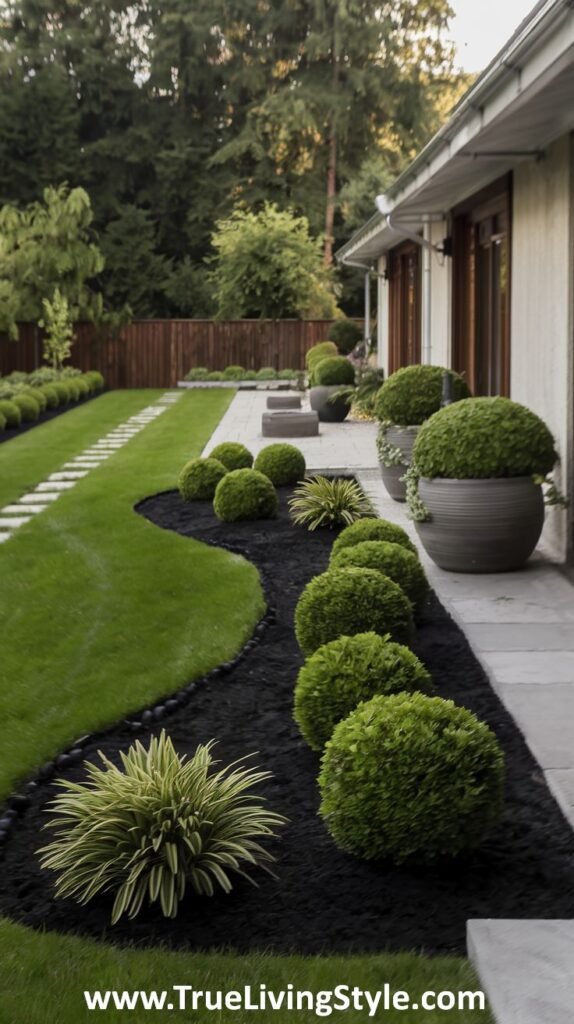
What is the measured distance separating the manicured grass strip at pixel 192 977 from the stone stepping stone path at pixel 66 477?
6.31m

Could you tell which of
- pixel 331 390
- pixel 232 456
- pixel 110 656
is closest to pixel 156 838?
pixel 110 656

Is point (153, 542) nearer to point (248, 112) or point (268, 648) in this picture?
point (268, 648)

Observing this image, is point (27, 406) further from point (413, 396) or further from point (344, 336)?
point (413, 396)

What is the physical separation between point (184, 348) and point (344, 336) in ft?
16.8

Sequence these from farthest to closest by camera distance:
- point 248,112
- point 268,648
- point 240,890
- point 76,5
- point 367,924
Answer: point 76,5
point 248,112
point 268,648
point 240,890
point 367,924

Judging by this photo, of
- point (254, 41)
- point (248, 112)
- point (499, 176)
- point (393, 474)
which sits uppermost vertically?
point (254, 41)

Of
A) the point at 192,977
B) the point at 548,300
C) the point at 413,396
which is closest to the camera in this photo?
the point at 192,977

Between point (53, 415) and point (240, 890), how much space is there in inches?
731

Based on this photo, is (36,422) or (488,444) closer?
(488,444)

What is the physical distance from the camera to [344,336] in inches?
1074

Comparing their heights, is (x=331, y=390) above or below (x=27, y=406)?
above

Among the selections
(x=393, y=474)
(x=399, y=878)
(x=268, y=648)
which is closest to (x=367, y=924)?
(x=399, y=878)

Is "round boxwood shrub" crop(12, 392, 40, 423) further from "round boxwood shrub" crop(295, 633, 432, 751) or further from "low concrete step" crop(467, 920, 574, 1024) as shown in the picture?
"low concrete step" crop(467, 920, 574, 1024)

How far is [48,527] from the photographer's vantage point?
962 cm
